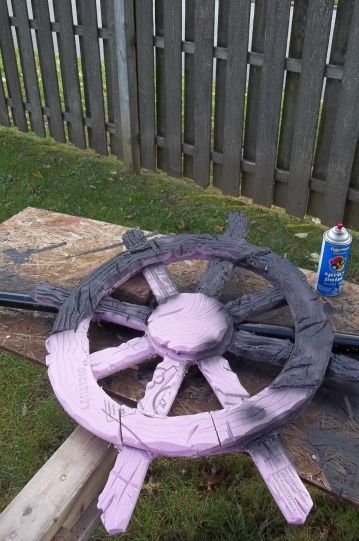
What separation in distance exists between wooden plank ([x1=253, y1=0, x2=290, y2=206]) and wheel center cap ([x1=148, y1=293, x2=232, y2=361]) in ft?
6.96

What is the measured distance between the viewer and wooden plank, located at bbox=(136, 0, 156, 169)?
377 cm

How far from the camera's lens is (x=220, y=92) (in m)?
3.72

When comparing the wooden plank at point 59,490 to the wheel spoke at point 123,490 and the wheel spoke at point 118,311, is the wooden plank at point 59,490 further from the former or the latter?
the wheel spoke at point 118,311

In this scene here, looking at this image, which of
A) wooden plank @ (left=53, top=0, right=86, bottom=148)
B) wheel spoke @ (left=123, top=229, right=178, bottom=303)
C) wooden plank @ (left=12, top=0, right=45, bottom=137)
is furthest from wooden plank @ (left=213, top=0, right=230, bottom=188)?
wheel spoke @ (left=123, top=229, right=178, bottom=303)

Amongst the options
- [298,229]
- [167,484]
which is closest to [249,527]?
[167,484]

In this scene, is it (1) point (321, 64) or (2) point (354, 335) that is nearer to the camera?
(2) point (354, 335)

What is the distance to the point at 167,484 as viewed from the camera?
90.9 inches

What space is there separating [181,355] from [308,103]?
2.34m

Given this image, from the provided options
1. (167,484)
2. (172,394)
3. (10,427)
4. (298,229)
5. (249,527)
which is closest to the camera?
(172,394)

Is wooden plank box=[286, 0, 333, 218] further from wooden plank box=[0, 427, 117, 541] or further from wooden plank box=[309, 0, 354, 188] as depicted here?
wooden plank box=[0, 427, 117, 541]

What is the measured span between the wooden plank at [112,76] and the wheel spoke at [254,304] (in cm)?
288

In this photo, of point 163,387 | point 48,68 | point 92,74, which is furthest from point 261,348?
point 48,68

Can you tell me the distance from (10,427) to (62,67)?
10.5ft

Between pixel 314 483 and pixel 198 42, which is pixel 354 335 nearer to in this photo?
pixel 314 483
